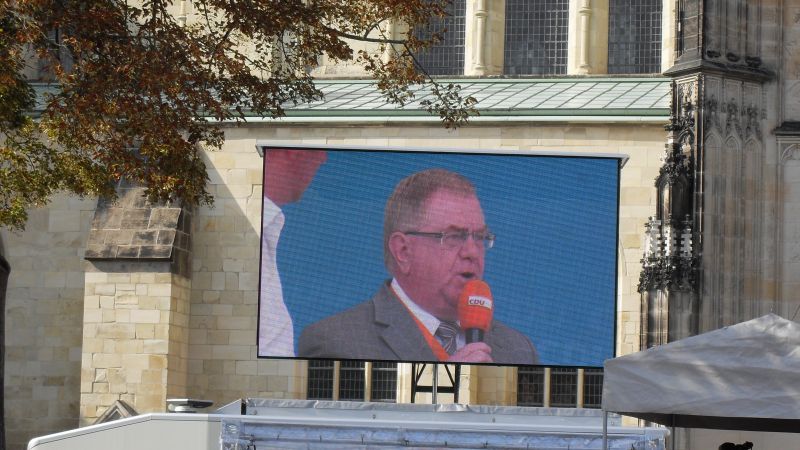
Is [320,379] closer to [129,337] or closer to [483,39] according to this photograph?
[129,337]

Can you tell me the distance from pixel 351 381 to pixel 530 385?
10.8 ft

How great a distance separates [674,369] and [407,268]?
11923 mm

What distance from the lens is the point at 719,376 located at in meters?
14.0

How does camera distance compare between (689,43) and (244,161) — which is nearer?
(689,43)

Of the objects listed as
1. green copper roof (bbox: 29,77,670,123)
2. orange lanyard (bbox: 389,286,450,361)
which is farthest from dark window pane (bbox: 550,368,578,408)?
orange lanyard (bbox: 389,286,450,361)

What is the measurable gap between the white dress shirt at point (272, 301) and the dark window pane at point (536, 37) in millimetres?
10218

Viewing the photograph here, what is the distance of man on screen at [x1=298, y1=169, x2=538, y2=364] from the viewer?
83.5 ft

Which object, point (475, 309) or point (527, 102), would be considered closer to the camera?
point (475, 309)

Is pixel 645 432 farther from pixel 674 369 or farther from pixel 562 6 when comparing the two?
pixel 562 6

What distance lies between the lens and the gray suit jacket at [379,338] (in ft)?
83.6

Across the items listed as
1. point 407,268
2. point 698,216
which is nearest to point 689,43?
point 698,216

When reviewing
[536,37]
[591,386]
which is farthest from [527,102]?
[591,386]

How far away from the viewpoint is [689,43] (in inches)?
993

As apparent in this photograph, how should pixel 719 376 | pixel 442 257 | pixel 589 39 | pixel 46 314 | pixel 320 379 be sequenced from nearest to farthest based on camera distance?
pixel 719 376, pixel 442 257, pixel 320 379, pixel 46 314, pixel 589 39
